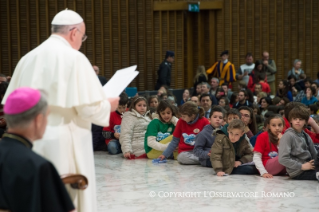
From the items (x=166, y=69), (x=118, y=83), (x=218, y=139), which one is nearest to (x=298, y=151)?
(x=218, y=139)

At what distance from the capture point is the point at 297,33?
16.0 meters

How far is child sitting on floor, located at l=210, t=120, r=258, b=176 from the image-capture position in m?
7.11

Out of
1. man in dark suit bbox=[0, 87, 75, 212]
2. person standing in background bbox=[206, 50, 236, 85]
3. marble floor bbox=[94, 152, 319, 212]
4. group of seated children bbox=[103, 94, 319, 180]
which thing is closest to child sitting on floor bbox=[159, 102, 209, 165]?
group of seated children bbox=[103, 94, 319, 180]

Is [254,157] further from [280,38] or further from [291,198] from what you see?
[280,38]

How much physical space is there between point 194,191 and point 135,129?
106 inches

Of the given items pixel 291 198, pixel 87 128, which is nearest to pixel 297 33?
pixel 291 198

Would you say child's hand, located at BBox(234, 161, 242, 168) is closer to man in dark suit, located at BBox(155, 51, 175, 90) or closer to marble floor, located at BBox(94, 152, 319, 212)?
marble floor, located at BBox(94, 152, 319, 212)

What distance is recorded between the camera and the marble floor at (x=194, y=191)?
570 centimetres

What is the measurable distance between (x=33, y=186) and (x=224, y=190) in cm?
404

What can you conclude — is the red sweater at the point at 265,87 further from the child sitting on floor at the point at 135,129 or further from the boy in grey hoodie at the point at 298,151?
the boy in grey hoodie at the point at 298,151

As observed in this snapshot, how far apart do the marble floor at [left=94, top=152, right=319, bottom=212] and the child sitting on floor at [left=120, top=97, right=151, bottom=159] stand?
0.94 m

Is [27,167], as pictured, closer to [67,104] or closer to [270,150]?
[67,104]

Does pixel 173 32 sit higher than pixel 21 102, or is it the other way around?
pixel 173 32

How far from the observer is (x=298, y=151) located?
22.3 ft
